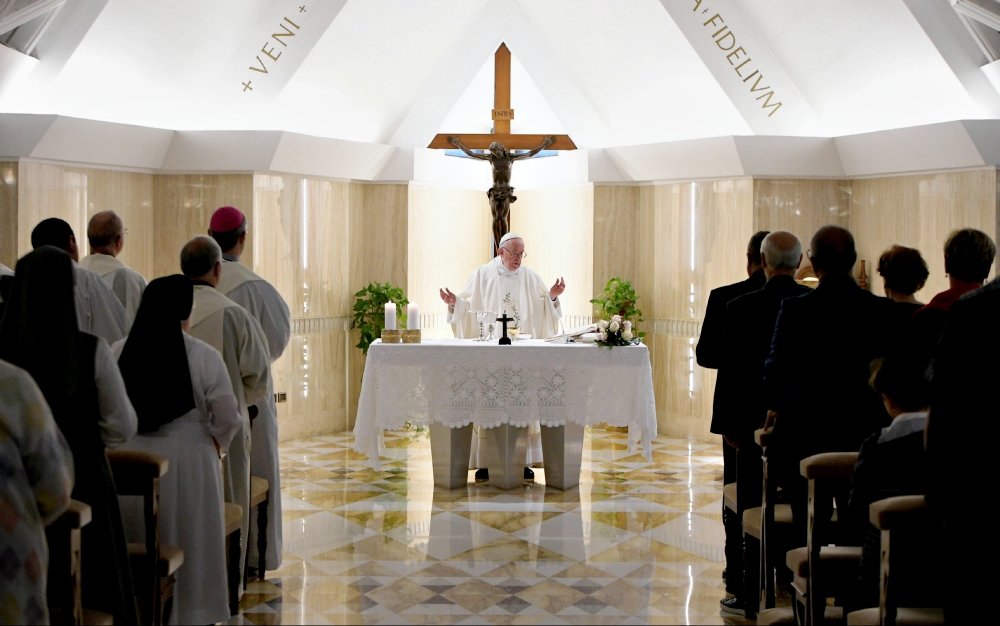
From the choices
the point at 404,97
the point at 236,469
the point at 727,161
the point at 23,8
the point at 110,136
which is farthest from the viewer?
the point at 404,97

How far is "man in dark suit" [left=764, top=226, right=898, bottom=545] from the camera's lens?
3.95 m

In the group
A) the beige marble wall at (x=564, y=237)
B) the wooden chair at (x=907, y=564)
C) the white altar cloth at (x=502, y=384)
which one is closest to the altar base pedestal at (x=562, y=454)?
the white altar cloth at (x=502, y=384)

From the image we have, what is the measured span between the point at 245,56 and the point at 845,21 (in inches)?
213

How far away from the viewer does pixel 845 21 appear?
8141mm

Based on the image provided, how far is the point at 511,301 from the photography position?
8.09 metres

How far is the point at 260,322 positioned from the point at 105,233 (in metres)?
1.15

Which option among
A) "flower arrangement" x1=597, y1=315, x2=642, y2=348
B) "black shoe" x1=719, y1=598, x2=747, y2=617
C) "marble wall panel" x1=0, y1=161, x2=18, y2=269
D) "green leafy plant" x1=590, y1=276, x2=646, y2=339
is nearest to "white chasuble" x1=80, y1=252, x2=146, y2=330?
"marble wall panel" x1=0, y1=161, x2=18, y2=269

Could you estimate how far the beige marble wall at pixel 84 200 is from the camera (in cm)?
823

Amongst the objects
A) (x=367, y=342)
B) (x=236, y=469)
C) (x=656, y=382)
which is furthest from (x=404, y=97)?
(x=236, y=469)

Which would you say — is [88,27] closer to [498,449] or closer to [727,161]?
[498,449]

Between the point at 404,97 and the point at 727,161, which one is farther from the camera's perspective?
the point at 404,97

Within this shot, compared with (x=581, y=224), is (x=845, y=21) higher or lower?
higher

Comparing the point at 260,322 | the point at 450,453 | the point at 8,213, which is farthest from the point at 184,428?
the point at 8,213

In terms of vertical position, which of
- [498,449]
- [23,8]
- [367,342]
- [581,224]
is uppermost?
[23,8]
